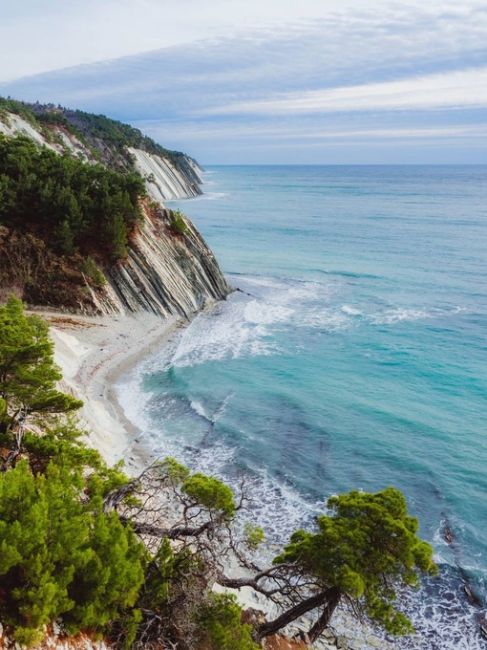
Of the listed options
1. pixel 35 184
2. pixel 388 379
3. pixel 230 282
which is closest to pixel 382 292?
pixel 230 282

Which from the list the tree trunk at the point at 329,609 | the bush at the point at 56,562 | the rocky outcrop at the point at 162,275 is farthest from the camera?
the rocky outcrop at the point at 162,275

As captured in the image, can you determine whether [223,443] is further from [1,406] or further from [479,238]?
[479,238]

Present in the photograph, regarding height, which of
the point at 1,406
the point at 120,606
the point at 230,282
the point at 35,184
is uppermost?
the point at 35,184

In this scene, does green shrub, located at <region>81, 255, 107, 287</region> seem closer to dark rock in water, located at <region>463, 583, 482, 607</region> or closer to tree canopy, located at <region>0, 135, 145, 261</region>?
tree canopy, located at <region>0, 135, 145, 261</region>

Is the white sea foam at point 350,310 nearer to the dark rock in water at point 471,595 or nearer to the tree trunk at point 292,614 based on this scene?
the dark rock in water at point 471,595

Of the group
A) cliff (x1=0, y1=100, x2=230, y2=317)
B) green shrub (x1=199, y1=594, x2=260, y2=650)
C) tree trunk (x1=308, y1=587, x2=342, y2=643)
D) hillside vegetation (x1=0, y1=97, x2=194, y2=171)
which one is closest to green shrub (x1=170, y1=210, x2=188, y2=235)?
cliff (x1=0, y1=100, x2=230, y2=317)

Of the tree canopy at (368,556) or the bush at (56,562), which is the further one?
the tree canopy at (368,556)

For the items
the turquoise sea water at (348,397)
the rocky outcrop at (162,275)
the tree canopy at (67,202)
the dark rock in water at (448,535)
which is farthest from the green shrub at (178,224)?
the dark rock in water at (448,535)
